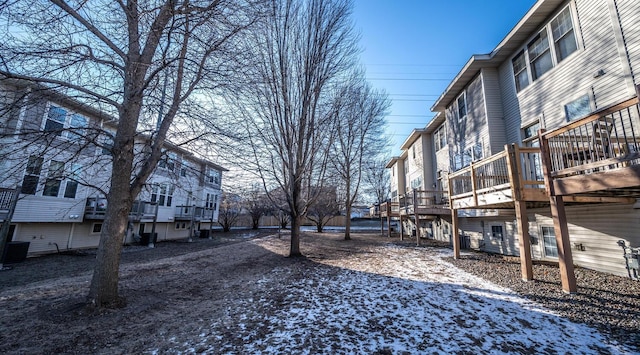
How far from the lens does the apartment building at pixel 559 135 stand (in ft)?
16.3

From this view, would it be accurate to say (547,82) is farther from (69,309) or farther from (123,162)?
(69,309)

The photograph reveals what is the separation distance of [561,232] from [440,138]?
11.9 m

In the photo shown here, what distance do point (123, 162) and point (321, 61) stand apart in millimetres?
7338

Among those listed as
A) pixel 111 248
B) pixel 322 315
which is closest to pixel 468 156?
pixel 322 315

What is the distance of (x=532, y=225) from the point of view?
8531 mm

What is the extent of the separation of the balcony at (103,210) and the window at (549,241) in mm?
17010

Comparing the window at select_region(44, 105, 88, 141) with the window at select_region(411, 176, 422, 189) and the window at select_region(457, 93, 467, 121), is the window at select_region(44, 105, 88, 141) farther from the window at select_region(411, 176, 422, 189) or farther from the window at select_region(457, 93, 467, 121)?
the window at select_region(411, 176, 422, 189)

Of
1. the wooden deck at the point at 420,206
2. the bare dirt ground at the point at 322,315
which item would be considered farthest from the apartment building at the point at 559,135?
the bare dirt ground at the point at 322,315

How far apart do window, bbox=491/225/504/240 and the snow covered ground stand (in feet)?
16.8

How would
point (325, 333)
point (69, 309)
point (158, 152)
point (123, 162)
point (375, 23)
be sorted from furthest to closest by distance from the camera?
point (375, 23)
point (158, 152)
point (123, 162)
point (69, 309)
point (325, 333)

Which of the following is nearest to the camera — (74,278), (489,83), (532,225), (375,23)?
(74,278)

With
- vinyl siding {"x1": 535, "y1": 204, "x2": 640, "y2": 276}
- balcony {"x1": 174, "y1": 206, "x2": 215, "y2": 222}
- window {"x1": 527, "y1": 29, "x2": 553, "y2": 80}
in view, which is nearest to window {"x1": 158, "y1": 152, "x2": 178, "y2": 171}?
vinyl siding {"x1": 535, "y1": 204, "x2": 640, "y2": 276}

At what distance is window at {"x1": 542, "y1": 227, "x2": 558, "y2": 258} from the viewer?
781 centimetres

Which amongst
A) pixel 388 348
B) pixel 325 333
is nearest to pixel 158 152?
pixel 325 333
